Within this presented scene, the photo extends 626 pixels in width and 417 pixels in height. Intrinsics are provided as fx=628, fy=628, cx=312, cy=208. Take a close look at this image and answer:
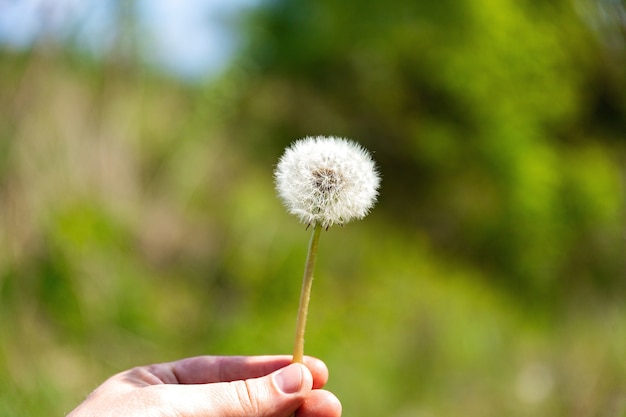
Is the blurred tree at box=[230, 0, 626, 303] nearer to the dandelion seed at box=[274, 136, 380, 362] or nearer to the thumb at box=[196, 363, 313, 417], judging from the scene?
the dandelion seed at box=[274, 136, 380, 362]

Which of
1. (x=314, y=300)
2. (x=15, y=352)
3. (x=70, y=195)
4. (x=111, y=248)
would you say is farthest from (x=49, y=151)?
(x=314, y=300)

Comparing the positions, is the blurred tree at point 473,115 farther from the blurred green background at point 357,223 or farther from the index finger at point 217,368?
the index finger at point 217,368

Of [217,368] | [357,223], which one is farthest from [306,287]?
[357,223]

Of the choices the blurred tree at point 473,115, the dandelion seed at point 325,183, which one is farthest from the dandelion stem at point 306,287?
the blurred tree at point 473,115

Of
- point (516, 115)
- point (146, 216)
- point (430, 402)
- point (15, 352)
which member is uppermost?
point (516, 115)

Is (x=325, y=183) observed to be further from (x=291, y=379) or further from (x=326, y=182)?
(x=291, y=379)

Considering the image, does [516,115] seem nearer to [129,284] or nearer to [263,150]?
[263,150]
